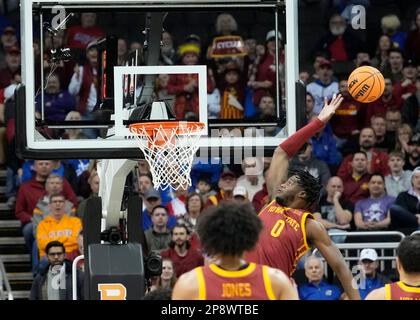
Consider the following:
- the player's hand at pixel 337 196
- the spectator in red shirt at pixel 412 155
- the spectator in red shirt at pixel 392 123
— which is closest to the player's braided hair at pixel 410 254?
the player's hand at pixel 337 196

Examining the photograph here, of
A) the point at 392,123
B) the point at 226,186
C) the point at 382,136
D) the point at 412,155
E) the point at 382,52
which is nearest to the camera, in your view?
the point at 226,186

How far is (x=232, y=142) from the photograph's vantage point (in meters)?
9.47

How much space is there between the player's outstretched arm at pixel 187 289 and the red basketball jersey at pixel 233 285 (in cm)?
2

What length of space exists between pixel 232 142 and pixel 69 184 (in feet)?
15.6

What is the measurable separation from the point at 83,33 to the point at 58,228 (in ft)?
12.3

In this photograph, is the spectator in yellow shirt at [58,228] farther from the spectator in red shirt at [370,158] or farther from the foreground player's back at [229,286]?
the foreground player's back at [229,286]

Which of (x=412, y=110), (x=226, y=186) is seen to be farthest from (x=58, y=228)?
(x=412, y=110)

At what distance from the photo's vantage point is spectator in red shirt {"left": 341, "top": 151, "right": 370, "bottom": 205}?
13805 millimetres

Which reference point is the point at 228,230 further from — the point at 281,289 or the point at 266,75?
the point at 266,75

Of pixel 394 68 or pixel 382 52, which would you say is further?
pixel 382 52

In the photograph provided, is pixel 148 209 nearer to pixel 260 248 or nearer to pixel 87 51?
pixel 87 51

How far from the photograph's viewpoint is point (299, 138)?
8805 mm

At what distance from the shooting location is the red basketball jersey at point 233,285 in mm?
6453

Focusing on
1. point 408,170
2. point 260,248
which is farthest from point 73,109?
point 260,248
